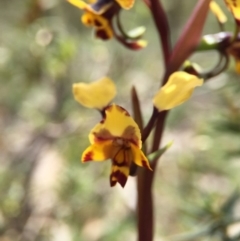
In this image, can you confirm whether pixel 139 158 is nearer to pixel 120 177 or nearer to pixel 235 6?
pixel 120 177

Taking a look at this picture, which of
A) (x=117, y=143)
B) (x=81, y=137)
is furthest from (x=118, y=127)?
(x=81, y=137)

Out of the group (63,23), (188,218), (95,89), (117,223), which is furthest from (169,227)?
(95,89)

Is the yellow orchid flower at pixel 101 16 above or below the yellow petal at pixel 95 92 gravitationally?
above

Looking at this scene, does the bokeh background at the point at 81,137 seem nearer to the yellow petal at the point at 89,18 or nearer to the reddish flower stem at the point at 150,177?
the reddish flower stem at the point at 150,177

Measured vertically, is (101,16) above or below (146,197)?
above

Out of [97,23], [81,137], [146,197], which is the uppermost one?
[97,23]

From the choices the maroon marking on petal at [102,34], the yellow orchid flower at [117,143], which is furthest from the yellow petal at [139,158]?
the maroon marking on petal at [102,34]

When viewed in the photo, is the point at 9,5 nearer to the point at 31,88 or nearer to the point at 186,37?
the point at 31,88

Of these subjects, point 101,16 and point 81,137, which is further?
point 81,137
